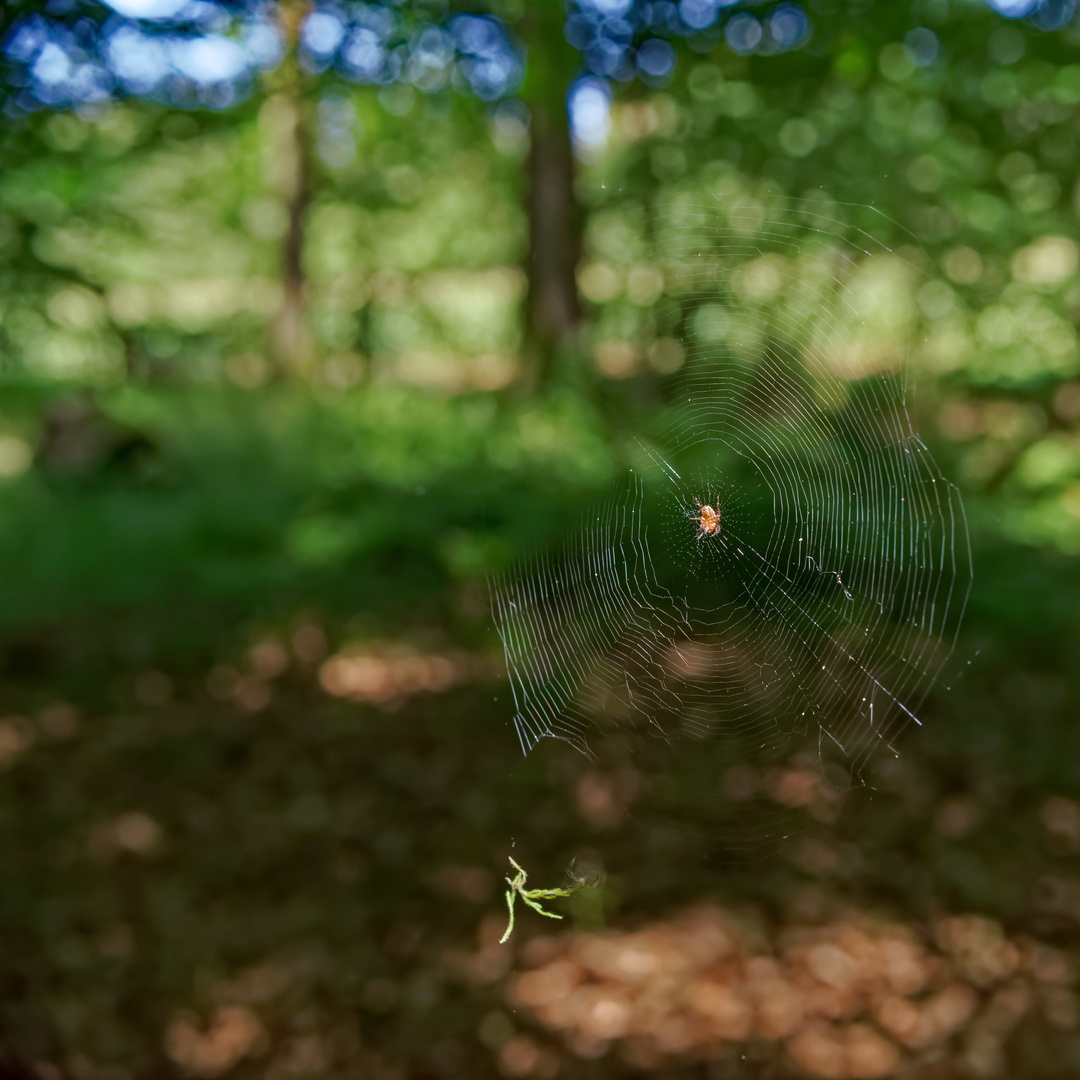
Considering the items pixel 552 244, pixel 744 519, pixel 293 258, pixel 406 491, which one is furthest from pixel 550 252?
pixel 293 258

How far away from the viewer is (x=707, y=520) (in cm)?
308

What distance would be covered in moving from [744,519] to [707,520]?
202mm

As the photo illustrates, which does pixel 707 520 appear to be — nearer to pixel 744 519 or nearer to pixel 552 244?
pixel 744 519

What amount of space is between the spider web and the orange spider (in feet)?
0.05

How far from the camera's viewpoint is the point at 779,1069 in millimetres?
2678

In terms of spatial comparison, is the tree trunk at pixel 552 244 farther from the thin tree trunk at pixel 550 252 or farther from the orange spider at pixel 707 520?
the orange spider at pixel 707 520

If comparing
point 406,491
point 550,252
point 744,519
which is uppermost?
point 550,252

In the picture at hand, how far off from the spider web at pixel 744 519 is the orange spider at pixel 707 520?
2 centimetres

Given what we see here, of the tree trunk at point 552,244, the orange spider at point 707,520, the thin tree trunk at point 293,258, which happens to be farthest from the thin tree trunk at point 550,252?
the thin tree trunk at point 293,258

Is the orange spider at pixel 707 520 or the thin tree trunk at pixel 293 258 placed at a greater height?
the thin tree trunk at pixel 293 258

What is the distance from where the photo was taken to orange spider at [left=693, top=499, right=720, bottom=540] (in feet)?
10.1

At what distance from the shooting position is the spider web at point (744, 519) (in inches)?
112

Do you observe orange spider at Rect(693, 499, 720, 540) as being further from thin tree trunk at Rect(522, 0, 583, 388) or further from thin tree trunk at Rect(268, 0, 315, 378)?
thin tree trunk at Rect(268, 0, 315, 378)

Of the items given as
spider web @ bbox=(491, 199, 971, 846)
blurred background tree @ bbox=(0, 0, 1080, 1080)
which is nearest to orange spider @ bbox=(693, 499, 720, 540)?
spider web @ bbox=(491, 199, 971, 846)
